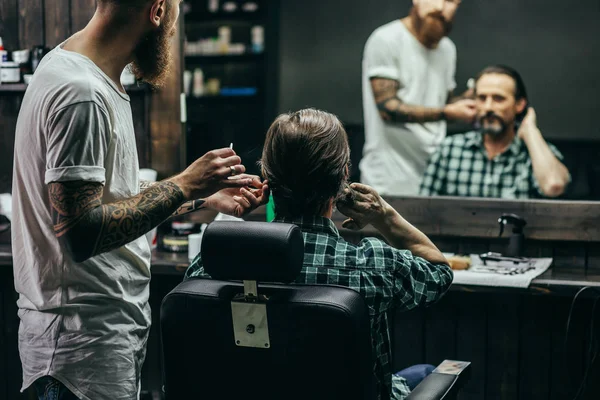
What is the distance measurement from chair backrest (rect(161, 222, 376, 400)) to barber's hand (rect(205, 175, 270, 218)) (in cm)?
30

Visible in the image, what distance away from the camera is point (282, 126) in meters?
1.72

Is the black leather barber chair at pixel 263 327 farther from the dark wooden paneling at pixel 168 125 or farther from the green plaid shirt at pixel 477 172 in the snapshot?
the green plaid shirt at pixel 477 172

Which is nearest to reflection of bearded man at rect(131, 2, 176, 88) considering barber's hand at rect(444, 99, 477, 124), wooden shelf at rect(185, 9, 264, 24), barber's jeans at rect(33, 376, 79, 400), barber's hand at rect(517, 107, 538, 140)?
barber's jeans at rect(33, 376, 79, 400)

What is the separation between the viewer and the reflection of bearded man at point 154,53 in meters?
1.74

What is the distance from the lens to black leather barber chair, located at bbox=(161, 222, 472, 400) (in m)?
1.52

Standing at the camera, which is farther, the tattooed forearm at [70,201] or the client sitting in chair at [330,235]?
the client sitting in chair at [330,235]

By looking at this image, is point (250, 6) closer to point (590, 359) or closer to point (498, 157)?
point (498, 157)

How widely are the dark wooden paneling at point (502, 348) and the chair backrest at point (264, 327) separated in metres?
1.36

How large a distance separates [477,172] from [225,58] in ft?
10.7

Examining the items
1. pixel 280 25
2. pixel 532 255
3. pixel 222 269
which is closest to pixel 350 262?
pixel 222 269

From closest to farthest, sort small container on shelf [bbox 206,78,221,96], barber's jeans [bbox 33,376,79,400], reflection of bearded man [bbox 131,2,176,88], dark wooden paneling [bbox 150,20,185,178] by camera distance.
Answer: barber's jeans [bbox 33,376,79,400] → reflection of bearded man [bbox 131,2,176,88] → dark wooden paneling [bbox 150,20,185,178] → small container on shelf [bbox 206,78,221,96]

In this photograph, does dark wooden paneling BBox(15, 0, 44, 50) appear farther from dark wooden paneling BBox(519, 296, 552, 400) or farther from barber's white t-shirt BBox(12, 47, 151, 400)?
dark wooden paneling BBox(519, 296, 552, 400)

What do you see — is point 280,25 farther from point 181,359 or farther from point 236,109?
point 181,359

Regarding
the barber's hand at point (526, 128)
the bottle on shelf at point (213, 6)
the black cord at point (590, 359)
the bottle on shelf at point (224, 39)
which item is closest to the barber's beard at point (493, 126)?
the barber's hand at point (526, 128)
